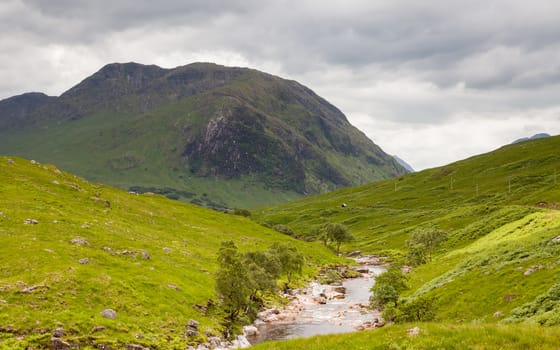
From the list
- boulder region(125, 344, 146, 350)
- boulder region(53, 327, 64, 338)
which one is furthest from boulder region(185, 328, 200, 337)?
boulder region(53, 327, 64, 338)

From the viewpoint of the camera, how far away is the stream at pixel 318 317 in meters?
56.0

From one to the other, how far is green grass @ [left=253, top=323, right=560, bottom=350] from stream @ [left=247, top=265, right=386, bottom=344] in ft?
91.8

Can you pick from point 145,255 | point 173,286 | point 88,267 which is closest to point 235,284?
point 173,286

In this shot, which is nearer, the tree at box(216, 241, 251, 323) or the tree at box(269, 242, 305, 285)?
the tree at box(216, 241, 251, 323)

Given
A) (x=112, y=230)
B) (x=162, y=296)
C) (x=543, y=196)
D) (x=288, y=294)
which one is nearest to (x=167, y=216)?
(x=112, y=230)

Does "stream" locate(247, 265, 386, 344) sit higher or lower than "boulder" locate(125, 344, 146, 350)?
lower

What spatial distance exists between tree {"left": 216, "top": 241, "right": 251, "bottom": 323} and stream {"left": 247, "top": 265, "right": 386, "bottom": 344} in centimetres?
525

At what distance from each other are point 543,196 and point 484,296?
14472 centimetres

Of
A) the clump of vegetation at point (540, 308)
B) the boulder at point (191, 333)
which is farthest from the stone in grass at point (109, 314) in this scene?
the clump of vegetation at point (540, 308)

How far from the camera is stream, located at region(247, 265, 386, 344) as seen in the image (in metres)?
56.0

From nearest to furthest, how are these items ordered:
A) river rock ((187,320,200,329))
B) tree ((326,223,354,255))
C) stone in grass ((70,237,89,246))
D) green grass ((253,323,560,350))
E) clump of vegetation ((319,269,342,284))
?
green grass ((253,323,560,350)) → river rock ((187,320,200,329)) → stone in grass ((70,237,89,246)) → clump of vegetation ((319,269,342,284)) → tree ((326,223,354,255))

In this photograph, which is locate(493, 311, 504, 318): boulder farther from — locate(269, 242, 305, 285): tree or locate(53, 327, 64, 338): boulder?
locate(269, 242, 305, 285): tree

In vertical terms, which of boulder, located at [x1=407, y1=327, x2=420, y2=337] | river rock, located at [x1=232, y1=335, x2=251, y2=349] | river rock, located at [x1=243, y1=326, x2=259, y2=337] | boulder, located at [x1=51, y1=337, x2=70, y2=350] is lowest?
river rock, located at [x1=243, y1=326, x2=259, y2=337]

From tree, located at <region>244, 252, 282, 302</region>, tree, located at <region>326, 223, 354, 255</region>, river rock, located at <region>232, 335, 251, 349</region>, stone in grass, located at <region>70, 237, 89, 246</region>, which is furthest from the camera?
tree, located at <region>326, 223, 354, 255</region>
